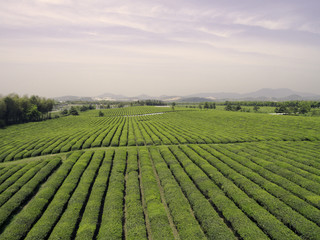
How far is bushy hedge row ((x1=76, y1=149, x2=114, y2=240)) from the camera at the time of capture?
12.7 m

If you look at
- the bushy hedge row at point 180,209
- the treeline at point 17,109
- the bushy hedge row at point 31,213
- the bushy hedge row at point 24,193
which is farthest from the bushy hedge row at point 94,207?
the treeline at point 17,109

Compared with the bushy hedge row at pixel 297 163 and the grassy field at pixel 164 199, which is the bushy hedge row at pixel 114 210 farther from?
the bushy hedge row at pixel 297 163

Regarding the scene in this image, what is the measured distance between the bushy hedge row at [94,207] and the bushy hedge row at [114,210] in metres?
0.59

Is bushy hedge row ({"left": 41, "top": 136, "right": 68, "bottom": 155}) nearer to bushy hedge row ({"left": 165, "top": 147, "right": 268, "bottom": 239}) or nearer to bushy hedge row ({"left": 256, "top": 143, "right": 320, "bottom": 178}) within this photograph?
bushy hedge row ({"left": 165, "top": 147, "right": 268, "bottom": 239})

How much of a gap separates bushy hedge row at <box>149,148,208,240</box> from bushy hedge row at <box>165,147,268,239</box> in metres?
2.67

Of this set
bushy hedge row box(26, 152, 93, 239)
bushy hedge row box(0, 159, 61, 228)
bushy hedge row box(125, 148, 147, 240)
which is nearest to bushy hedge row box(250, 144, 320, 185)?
bushy hedge row box(125, 148, 147, 240)

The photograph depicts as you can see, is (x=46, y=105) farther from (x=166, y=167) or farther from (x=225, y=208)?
(x=225, y=208)

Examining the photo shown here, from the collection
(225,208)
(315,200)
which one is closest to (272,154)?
(315,200)

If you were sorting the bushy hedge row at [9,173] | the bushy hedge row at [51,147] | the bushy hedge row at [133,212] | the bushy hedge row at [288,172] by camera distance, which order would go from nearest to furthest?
the bushy hedge row at [133,212], the bushy hedge row at [288,172], the bushy hedge row at [9,173], the bushy hedge row at [51,147]

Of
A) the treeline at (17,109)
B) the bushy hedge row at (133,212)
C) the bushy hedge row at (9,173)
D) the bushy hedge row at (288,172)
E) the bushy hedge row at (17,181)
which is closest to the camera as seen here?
the bushy hedge row at (133,212)

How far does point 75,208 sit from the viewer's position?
15.3 m

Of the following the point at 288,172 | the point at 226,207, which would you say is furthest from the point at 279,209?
the point at 288,172

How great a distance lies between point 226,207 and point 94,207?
1306 cm

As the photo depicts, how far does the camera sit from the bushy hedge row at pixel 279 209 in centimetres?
1245
